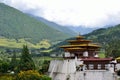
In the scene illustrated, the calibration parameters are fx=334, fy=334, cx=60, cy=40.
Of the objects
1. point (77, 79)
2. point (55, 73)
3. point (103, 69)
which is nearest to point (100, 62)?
point (103, 69)

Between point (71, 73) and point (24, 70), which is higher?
point (24, 70)

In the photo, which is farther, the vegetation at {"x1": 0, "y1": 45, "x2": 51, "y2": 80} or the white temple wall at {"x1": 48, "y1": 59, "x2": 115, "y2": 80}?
the vegetation at {"x1": 0, "y1": 45, "x2": 51, "y2": 80}

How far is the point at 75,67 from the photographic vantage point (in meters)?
65.4

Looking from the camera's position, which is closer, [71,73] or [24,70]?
[71,73]

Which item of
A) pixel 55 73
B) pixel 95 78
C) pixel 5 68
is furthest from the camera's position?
pixel 5 68

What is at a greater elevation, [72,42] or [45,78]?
[72,42]

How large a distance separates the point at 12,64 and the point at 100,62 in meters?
29.9

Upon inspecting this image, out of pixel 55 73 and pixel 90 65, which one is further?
pixel 55 73

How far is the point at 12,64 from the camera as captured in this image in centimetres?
8694

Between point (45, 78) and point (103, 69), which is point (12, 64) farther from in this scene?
point (103, 69)

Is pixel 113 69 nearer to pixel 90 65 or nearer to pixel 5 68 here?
pixel 90 65

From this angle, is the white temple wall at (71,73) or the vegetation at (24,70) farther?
the vegetation at (24,70)

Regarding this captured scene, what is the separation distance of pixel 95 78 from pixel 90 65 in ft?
9.45

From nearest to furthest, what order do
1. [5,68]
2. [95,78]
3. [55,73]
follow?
1. [95,78]
2. [55,73]
3. [5,68]
